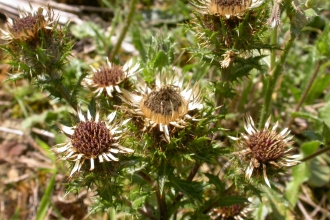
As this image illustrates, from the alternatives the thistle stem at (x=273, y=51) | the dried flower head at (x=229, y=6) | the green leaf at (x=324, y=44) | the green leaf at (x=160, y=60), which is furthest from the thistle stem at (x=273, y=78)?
the green leaf at (x=160, y=60)

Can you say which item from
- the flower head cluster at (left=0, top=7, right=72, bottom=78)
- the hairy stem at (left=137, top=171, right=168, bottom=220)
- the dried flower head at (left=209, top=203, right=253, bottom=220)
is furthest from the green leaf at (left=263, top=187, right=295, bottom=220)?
the flower head cluster at (left=0, top=7, right=72, bottom=78)

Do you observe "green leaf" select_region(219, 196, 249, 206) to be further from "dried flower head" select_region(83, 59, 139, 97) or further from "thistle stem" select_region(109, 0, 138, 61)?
"thistle stem" select_region(109, 0, 138, 61)

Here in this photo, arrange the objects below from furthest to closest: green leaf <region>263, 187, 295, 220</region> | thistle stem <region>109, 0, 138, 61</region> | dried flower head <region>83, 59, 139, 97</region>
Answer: thistle stem <region>109, 0, 138, 61</region>
green leaf <region>263, 187, 295, 220</region>
dried flower head <region>83, 59, 139, 97</region>

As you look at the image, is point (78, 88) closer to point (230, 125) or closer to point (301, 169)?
point (230, 125)

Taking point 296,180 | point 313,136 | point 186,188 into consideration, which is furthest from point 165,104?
point 296,180

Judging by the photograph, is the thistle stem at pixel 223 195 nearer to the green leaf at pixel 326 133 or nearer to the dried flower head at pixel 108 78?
the green leaf at pixel 326 133

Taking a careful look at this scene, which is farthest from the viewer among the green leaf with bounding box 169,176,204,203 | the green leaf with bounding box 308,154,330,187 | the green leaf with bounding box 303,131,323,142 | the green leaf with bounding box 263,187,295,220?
the green leaf with bounding box 308,154,330,187
